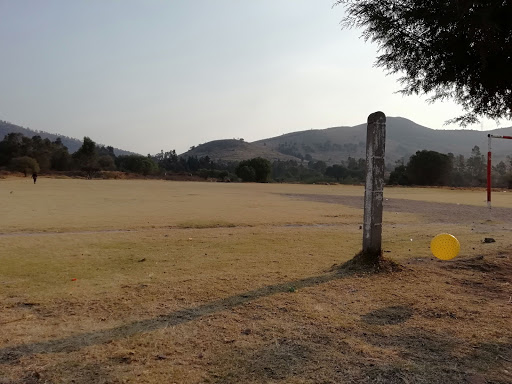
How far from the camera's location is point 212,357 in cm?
419

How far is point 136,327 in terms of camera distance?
199 inches

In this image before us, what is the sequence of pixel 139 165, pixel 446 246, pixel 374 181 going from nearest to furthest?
pixel 374 181, pixel 446 246, pixel 139 165

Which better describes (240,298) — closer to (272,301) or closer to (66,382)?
(272,301)

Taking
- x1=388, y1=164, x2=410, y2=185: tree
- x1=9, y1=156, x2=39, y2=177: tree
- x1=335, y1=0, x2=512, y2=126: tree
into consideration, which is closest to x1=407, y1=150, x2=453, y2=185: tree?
x1=388, y1=164, x2=410, y2=185: tree

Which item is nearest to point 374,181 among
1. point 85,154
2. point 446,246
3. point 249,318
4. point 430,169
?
point 446,246

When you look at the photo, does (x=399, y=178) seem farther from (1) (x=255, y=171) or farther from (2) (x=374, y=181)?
(2) (x=374, y=181)

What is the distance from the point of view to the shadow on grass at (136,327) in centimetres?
436

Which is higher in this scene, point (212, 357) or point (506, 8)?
point (506, 8)

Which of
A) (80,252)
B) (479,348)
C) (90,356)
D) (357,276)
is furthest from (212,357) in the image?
(80,252)

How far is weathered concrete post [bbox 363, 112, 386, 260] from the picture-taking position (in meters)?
7.90

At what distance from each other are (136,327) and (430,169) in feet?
317

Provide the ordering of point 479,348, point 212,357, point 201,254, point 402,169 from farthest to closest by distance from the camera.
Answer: point 402,169
point 201,254
point 479,348
point 212,357

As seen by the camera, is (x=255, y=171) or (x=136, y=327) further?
(x=255, y=171)

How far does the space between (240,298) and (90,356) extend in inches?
96.8
